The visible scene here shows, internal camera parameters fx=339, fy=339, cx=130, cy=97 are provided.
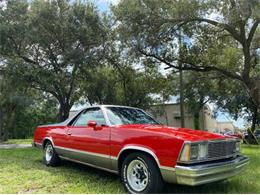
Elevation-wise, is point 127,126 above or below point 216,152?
above

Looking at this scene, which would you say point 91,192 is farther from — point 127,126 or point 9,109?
point 9,109

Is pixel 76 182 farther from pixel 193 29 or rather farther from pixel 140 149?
pixel 193 29

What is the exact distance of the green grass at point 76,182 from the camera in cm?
591

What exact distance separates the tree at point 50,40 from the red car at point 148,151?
10.2 m

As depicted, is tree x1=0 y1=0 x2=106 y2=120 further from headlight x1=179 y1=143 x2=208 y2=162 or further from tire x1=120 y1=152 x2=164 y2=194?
headlight x1=179 y1=143 x2=208 y2=162

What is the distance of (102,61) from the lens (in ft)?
62.6

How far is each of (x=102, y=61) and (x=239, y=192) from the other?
14245mm

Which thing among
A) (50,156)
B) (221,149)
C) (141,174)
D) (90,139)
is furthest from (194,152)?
(50,156)

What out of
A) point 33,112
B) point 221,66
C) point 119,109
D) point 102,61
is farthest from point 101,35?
point 33,112

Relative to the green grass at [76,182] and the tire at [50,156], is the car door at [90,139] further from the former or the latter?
the tire at [50,156]

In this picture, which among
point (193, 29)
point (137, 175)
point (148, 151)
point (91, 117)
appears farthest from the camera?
point (193, 29)

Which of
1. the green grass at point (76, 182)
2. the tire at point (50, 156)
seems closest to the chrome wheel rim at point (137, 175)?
the green grass at point (76, 182)

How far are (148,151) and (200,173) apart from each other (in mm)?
881

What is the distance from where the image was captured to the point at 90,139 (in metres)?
6.60
